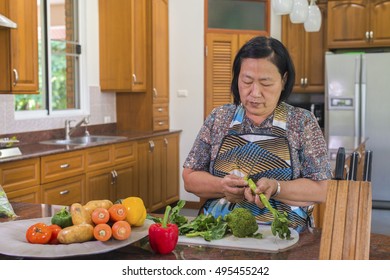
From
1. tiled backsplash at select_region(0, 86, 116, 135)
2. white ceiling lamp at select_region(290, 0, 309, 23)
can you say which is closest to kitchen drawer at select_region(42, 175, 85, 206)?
tiled backsplash at select_region(0, 86, 116, 135)

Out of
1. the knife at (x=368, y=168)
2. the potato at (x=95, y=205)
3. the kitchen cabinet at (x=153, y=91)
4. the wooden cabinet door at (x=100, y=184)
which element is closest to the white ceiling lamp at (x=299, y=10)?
the wooden cabinet door at (x=100, y=184)

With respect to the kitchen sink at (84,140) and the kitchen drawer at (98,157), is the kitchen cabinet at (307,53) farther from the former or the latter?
the kitchen drawer at (98,157)

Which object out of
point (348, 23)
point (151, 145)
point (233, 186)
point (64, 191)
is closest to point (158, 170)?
A: point (151, 145)

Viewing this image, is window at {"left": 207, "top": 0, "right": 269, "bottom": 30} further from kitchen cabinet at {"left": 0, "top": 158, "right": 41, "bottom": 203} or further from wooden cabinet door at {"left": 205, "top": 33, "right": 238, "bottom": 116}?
kitchen cabinet at {"left": 0, "top": 158, "right": 41, "bottom": 203}

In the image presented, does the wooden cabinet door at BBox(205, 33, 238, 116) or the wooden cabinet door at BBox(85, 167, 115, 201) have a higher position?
the wooden cabinet door at BBox(205, 33, 238, 116)

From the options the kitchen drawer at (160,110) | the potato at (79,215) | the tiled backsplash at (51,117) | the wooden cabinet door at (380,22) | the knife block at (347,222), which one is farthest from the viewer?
the wooden cabinet door at (380,22)

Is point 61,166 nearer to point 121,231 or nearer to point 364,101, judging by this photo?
point 121,231

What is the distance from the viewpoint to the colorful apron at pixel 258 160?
6.13ft

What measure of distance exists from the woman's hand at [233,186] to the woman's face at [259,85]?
10.1 inches

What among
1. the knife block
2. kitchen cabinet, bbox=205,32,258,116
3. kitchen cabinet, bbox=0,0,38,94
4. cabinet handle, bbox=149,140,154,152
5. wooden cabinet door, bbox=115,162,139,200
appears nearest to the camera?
the knife block

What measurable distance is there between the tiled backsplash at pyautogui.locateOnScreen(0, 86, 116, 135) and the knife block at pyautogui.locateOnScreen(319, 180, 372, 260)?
375 centimetres

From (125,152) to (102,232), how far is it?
3.69 metres

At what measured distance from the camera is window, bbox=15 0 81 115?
4934 millimetres

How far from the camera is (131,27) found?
5648 mm
